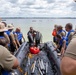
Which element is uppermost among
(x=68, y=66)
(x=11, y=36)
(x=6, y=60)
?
(x=68, y=66)

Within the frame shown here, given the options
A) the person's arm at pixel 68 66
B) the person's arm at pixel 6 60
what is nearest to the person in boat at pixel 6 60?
the person's arm at pixel 6 60

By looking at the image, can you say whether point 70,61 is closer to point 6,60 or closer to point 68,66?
point 68,66

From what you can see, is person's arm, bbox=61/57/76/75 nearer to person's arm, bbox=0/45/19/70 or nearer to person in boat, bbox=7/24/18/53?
person's arm, bbox=0/45/19/70

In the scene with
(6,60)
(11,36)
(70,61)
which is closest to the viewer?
(70,61)

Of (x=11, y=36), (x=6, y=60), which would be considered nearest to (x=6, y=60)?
(x=6, y=60)

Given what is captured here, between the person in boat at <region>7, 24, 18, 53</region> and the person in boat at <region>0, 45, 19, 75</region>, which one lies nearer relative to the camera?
the person in boat at <region>0, 45, 19, 75</region>

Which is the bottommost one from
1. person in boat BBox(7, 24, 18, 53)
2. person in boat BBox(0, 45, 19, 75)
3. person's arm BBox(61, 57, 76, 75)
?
person in boat BBox(7, 24, 18, 53)

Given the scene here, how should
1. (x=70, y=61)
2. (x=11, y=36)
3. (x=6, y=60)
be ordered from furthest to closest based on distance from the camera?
(x=11, y=36), (x=6, y=60), (x=70, y=61)

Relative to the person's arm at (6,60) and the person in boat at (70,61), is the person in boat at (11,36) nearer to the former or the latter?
the person's arm at (6,60)

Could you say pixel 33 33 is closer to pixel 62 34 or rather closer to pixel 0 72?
pixel 62 34

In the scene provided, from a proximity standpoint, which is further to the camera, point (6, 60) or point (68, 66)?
point (6, 60)

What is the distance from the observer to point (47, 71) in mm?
5152

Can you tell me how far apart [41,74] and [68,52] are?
3.91m

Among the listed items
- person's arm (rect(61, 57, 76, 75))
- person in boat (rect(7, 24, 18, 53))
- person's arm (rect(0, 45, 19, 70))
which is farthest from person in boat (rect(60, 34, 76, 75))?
person in boat (rect(7, 24, 18, 53))
